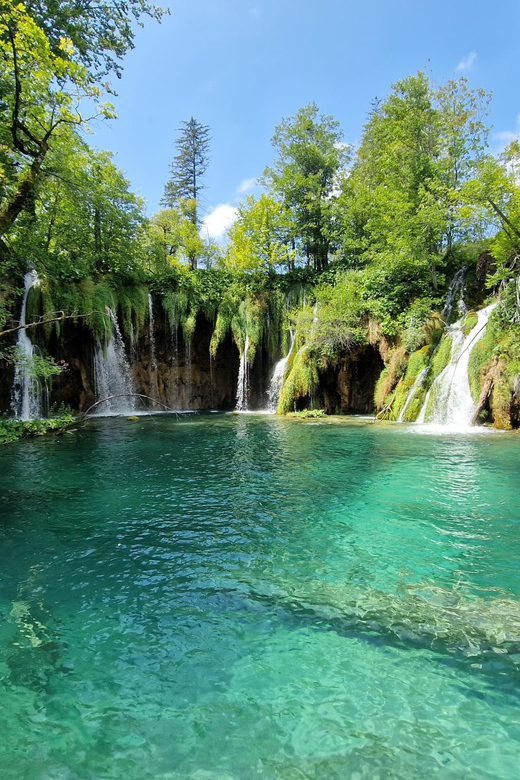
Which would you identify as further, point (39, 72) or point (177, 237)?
point (177, 237)

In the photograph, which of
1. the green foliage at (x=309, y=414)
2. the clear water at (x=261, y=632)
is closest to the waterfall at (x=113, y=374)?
the green foliage at (x=309, y=414)

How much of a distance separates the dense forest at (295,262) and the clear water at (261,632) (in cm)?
616

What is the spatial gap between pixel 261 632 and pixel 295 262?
1093 inches

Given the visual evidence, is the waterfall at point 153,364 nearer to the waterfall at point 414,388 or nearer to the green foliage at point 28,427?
the green foliage at point 28,427

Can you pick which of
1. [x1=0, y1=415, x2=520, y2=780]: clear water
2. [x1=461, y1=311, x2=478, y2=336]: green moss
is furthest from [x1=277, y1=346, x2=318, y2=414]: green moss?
[x1=0, y1=415, x2=520, y2=780]: clear water

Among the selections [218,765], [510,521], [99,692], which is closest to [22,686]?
[99,692]

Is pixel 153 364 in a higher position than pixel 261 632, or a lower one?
higher

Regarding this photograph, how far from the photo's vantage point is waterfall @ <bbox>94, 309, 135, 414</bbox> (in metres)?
21.2

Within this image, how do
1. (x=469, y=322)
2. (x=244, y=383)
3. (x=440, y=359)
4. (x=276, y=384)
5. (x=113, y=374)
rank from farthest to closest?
(x=244, y=383) < (x=276, y=384) < (x=113, y=374) < (x=469, y=322) < (x=440, y=359)

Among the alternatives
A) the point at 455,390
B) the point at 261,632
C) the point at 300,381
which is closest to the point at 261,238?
the point at 300,381

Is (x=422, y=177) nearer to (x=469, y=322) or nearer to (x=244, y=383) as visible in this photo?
(x=469, y=322)

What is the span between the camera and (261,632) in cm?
321

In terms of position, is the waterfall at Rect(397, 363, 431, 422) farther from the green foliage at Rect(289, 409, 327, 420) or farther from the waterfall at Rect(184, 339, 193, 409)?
the waterfall at Rect(184, 339, 193, 409)

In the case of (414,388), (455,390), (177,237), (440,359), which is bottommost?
(455,390)
